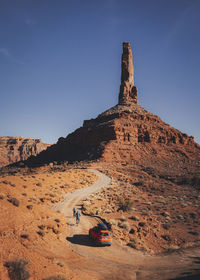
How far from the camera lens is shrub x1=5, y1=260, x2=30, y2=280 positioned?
775 centimetres

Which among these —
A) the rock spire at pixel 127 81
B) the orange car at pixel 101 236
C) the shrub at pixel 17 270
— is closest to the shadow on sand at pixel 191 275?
the orange car at pixel 101 236

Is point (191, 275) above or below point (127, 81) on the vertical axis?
below

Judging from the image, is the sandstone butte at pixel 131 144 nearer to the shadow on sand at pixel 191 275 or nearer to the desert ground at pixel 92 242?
the desert ground at pixel 92 242

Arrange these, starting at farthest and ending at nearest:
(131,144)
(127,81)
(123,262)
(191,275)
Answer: (127,81) → (131,144) → (123,262) → (191,275)

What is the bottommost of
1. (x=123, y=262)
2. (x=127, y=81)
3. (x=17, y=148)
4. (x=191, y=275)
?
(x=123, y=262)

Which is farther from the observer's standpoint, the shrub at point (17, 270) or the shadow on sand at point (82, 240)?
the shadow on sand at point (82, 240)

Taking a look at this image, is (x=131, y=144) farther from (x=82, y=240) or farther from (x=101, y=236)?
(x=101, y=236)

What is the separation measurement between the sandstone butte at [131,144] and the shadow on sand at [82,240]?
1521 inches

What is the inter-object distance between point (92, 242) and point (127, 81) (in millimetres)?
82390

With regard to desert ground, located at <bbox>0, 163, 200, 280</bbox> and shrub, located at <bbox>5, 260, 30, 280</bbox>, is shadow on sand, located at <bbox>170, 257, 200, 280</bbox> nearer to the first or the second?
desert ground, located at <bbox>0, 163, 200, 280</bbox>

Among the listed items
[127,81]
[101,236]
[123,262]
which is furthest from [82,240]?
[127,81]

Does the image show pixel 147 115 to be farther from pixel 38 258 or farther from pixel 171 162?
pixel 38 258

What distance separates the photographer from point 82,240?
45.7ft

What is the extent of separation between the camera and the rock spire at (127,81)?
86412mm
